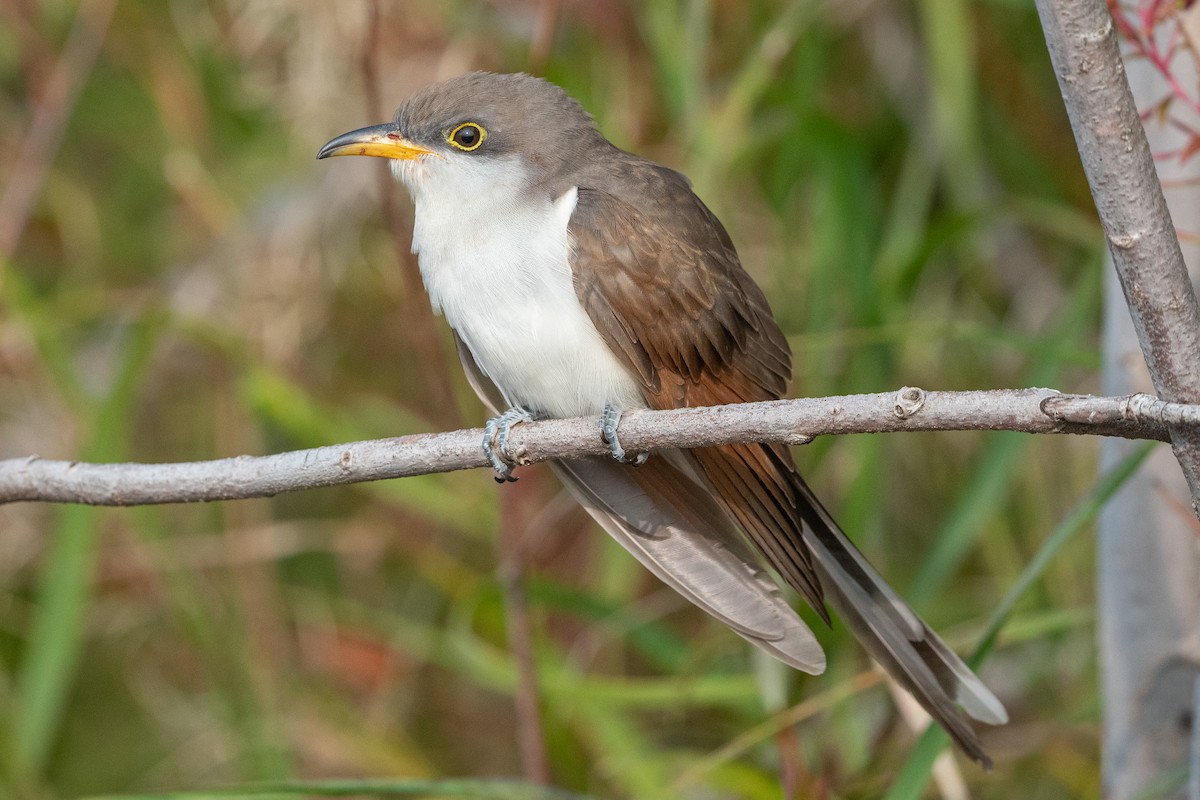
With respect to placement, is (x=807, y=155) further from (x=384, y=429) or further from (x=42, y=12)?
(x=42, y=12)

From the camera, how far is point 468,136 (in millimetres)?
2736

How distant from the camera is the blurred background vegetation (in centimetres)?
307

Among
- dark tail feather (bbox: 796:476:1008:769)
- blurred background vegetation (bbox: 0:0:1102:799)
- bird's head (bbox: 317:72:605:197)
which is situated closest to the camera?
dark tail feather (bbox: 796:476:1008:769)

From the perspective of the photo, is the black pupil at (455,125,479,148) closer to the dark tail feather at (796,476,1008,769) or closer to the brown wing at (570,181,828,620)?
the brown wing at (570,181,828,620)

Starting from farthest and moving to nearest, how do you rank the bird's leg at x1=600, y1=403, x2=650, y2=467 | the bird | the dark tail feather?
1. the bird
2. the dark tail feather
3. the bird's leg at x1=600, y1=403, x2=650, y2=467

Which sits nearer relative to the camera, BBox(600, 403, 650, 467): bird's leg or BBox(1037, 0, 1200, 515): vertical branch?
BBox(1037, 0, 1200, 515): vertical branch

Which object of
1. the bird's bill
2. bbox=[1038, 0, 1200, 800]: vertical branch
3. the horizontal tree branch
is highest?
the bird's bill

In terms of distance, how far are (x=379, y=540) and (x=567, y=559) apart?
580mm

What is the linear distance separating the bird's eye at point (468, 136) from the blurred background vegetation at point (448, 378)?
0.24m

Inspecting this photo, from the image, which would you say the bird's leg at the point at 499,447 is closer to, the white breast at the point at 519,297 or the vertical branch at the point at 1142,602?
the white breast at the point at 519,297

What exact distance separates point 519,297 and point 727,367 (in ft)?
1.37

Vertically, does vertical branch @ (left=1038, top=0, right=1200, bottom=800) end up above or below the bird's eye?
below

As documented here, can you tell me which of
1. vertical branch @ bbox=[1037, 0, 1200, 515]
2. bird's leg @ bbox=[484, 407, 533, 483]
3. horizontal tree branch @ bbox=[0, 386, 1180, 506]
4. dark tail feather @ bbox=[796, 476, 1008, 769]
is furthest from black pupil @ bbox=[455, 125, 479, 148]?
vertical branch @ bbox=[1037, 0, 1200, 515]

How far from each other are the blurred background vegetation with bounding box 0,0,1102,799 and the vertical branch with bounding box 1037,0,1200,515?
1.25m
